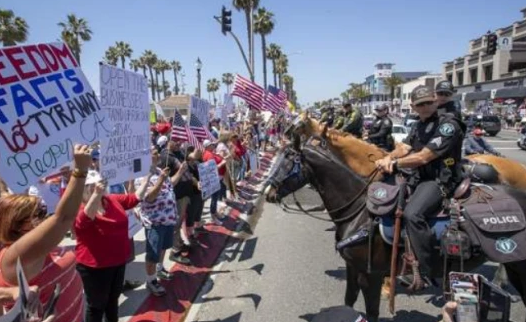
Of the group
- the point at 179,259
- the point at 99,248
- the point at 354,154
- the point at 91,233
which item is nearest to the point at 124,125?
the point at 91,233

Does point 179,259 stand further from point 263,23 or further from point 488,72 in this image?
point 488,72

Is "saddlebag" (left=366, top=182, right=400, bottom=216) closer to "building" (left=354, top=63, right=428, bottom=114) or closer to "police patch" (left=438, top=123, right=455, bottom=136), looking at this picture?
"police patch" (left=438, top=123, right=455, bottom=136)

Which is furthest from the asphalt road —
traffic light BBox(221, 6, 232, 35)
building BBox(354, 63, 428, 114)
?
building BBox(354, 63, 428, 114)

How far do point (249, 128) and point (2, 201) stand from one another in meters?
14.6

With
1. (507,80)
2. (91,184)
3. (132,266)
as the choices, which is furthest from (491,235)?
(507,80)

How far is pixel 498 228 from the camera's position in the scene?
12.7 ft

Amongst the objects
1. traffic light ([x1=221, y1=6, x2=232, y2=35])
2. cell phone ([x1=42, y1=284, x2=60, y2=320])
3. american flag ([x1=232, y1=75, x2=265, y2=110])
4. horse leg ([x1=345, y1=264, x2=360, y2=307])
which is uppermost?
traffic light ([x1=221, y1=6, x2=232, y2=35])

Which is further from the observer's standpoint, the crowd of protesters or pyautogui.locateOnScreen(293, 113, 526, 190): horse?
pyautogui.locateOnScreen(293, 113, 526, 190): horse

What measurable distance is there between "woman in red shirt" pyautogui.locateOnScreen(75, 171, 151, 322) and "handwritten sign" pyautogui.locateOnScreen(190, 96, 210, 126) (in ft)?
12.8

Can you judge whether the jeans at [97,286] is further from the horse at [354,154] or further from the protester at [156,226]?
the horse at [354,154]

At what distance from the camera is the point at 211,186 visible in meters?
8.52

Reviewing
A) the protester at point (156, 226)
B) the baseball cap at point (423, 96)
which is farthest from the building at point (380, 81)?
the baseball cap at point (423, 96)

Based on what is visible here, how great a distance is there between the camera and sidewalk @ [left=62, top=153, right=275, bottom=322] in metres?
5.34

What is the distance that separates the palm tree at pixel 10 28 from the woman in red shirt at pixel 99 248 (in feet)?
95.4
